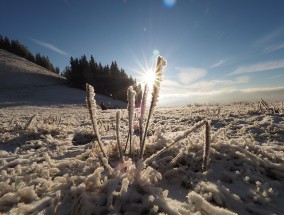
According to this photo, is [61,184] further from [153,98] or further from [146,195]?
[153,98]

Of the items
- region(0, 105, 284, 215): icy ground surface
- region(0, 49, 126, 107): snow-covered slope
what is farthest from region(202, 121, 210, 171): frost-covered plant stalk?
region(0, 49, 126, 107): snow-covered slope

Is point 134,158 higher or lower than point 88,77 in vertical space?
lower

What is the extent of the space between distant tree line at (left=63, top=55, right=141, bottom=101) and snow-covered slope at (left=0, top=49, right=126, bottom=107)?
4024 mm

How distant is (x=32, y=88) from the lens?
57.2 m

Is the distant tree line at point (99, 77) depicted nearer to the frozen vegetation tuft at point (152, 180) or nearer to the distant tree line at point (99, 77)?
the distant tree line at point (99, 77)

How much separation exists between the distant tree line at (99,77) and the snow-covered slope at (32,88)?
4.02 meters

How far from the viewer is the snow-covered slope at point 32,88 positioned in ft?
158

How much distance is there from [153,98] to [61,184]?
56.2 inches

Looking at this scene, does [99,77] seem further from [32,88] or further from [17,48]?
[17,48]

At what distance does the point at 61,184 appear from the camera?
9.57 ft

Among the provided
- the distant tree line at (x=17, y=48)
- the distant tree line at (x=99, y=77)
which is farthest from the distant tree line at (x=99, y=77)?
the distant tree line at (x=17, y=48)

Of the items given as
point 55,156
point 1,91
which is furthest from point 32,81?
point 55,156

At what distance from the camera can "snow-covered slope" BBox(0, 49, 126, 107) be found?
158 feet

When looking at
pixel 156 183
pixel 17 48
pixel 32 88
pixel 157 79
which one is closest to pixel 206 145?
pixel 156 183
